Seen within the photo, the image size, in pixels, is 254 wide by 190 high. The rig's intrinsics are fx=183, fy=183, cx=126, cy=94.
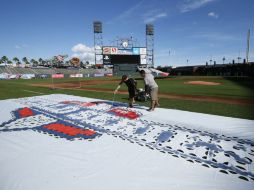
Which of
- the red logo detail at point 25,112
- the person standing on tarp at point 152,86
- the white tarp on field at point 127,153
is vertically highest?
the person standing on tarp at point 152,86

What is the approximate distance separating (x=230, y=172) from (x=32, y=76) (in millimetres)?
62021

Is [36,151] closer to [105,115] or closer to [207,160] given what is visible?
[105,115]

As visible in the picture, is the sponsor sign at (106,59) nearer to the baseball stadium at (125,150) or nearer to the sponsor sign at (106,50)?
the sponsor sign at (106,50)

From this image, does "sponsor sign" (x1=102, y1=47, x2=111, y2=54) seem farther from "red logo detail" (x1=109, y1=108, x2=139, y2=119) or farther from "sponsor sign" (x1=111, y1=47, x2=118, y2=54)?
"red logo detail" (x1=109, y1=108, x2=139, y2=119)

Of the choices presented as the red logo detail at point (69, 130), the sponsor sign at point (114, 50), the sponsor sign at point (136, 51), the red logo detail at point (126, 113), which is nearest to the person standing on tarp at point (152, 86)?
the red logo detail at point (126, 113)

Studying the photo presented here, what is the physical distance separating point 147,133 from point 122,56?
134 feet

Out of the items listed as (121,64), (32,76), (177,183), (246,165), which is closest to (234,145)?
(246,165)

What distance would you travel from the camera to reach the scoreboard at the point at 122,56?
44.6 m

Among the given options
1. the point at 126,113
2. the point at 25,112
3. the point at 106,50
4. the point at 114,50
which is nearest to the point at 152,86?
the point at 126,113

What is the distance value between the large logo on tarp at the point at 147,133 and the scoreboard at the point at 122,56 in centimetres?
3761

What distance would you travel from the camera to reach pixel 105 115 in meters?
7.18

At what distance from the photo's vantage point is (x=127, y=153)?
4.12 m

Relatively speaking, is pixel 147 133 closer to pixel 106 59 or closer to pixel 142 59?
pixel 106 59

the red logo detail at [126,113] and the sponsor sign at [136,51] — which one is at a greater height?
the sponsor sign at [136,51]
